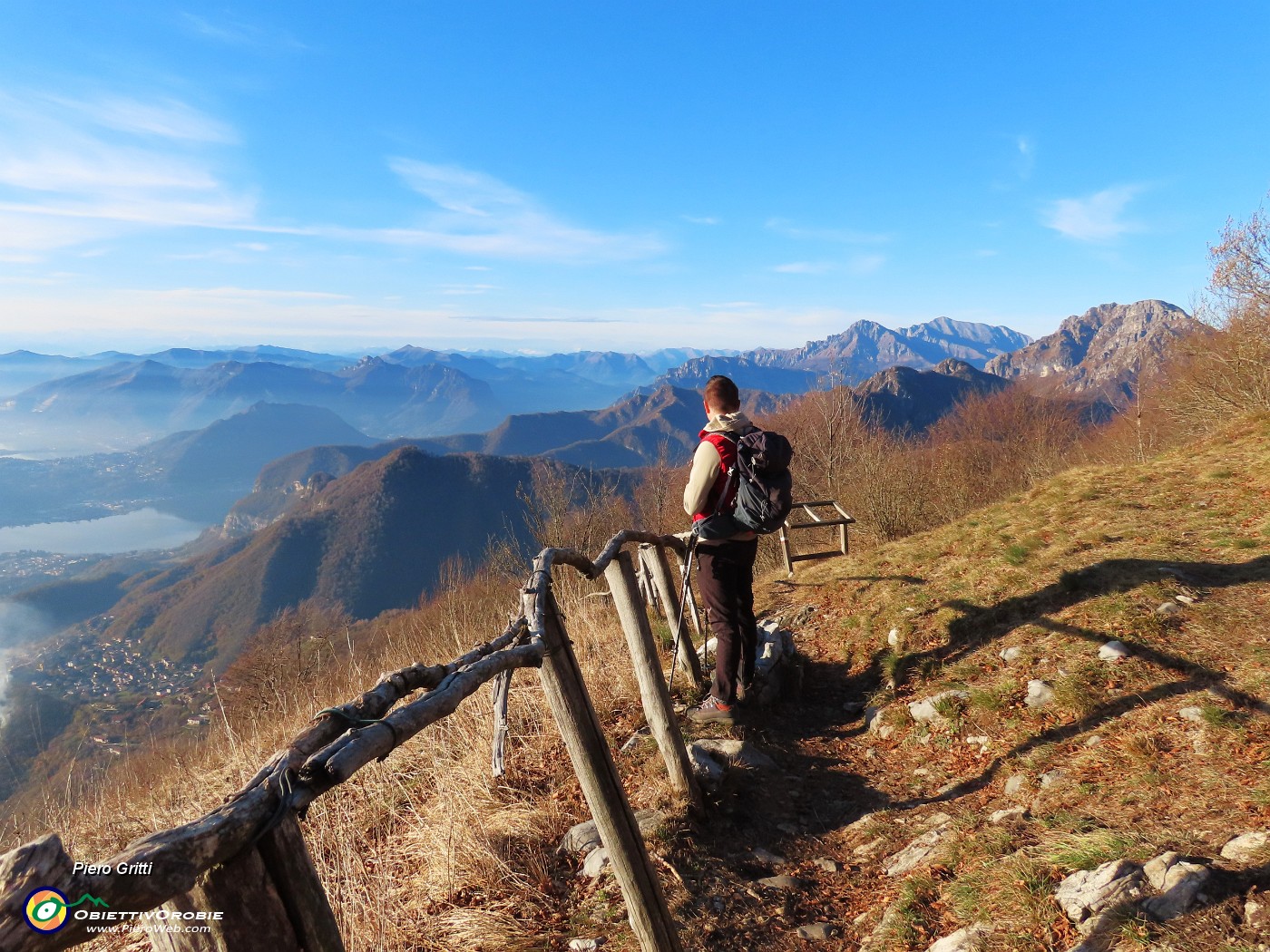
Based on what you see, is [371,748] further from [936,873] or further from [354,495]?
[354,495]

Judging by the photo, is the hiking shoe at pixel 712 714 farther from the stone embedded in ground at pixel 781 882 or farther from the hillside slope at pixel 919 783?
the stone embedded in ground at pixel 781 882

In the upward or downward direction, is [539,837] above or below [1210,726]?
below

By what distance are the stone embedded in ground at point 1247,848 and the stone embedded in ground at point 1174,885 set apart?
0.19 m

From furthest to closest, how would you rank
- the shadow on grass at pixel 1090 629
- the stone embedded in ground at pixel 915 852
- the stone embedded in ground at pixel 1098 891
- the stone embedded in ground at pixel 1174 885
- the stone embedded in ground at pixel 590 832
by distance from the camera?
1. the shadow on grass at pixel 1090 629
2. the stone embedded in ground at pixel 590 832
3. the stone embedded in ground at pixel 915 852
4. the stone embedded in ground at pixel 1098 891
5. the stone embedded in ground at pixel 1174 885

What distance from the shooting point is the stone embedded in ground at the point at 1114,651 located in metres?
4.87

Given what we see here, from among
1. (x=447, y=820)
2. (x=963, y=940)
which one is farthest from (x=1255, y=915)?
(x=447, y=820)

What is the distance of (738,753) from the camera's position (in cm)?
489

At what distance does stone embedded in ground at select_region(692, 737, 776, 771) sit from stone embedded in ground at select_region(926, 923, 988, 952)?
6.53 feet

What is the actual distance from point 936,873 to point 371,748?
329 cm

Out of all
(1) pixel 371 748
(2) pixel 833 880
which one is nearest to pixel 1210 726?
(2) pixel 833 880

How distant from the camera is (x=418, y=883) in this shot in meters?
4.06

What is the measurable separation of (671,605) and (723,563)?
1.29 m

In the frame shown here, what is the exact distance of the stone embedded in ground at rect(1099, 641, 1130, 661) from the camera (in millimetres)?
4867

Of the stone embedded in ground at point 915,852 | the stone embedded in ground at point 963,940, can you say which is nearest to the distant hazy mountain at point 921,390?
the stone embedded in ground at point 915,852
